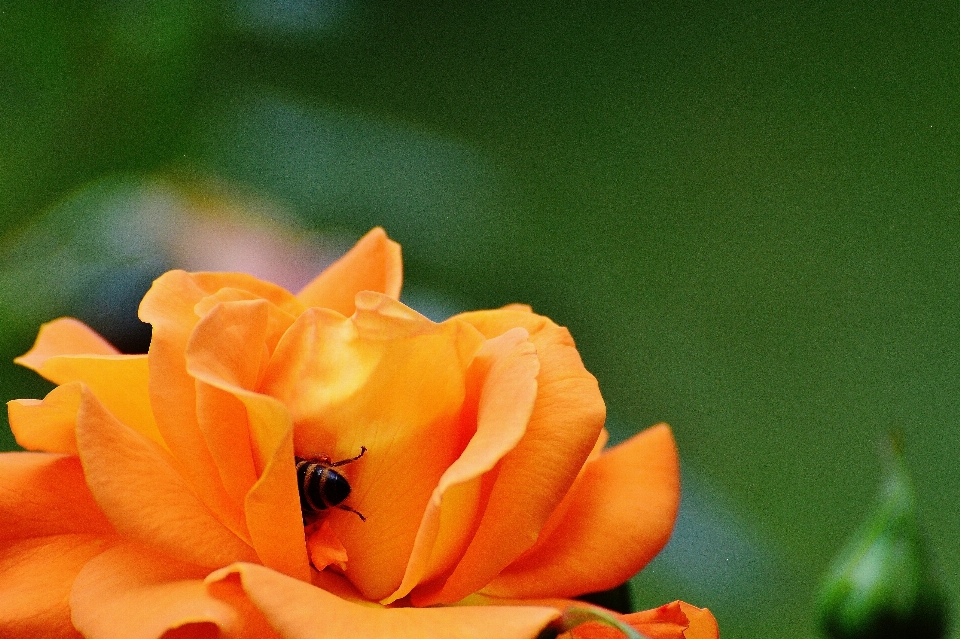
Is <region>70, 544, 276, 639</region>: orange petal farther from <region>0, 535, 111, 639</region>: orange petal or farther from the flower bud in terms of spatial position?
the flower bud

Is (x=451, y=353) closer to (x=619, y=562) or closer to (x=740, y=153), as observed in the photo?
(x=619, y=562)

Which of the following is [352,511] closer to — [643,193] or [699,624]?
[699,624]

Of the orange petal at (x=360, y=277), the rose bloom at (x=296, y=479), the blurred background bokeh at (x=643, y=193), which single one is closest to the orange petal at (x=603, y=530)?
the rose bloom at (x=296, y=479)

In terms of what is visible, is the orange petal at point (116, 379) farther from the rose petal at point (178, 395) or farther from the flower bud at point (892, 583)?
the flower bud at point (892, 583)

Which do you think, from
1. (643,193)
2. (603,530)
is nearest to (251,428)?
(603,530)

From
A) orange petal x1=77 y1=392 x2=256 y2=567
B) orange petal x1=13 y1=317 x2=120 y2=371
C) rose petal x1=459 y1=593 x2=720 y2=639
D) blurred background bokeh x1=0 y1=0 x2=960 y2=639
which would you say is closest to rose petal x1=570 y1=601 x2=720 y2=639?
rose petal x1=459 y1=593 x2=720 y2=639

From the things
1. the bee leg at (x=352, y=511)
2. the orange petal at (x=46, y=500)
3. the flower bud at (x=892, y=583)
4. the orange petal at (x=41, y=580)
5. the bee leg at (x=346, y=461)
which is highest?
the flower bud at (x=892, y=583)
